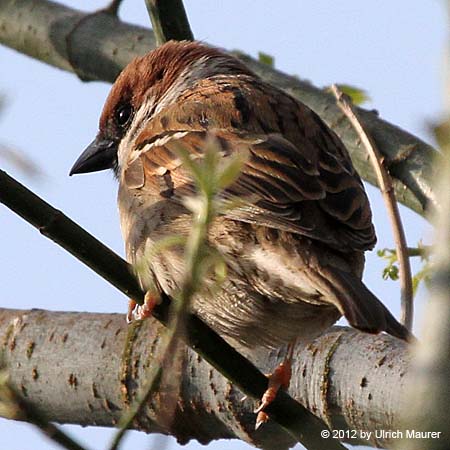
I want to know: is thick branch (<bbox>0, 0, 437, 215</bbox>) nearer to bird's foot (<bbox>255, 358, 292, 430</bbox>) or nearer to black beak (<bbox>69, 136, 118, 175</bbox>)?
black beak (<bbox>69, 136, 118, 175</bbox>)

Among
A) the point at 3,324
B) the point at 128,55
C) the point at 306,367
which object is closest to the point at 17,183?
the point at 306,367

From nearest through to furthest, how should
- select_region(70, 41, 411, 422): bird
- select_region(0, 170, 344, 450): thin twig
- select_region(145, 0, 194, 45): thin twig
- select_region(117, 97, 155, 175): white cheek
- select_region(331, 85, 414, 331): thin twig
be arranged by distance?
select_region(0, 170, 344, 450): thin twig
select_region(70, 41, 411, 422): bird
select_region(331, 85, 414, 331): thin twig
select_region(145, 0, 194, 45): thin twig
select_region(117, 97, 155, 175): white cheek

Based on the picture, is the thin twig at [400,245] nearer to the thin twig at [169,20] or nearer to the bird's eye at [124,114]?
the thin twig at [169,20]

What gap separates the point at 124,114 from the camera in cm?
521

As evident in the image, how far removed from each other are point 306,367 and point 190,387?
1.54 feet

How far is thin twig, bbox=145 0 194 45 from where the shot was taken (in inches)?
180

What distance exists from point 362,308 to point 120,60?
9.61ft

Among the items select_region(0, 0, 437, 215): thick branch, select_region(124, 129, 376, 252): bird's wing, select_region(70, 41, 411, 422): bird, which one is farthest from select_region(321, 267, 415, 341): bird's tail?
select_region(0, 0, 437, 215): thick branch

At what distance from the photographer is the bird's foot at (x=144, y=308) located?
293 centimetres

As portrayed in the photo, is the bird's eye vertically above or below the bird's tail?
above

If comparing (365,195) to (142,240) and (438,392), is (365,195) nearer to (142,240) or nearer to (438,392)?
(142,240)

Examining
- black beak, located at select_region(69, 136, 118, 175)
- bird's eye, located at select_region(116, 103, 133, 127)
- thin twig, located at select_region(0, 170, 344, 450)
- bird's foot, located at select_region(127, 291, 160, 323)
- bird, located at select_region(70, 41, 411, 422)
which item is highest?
bird's eye, located at select_region(116, 103, 133, 127)

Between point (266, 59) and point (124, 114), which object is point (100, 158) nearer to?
point (124, 114)

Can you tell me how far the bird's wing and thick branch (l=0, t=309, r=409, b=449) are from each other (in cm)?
42
